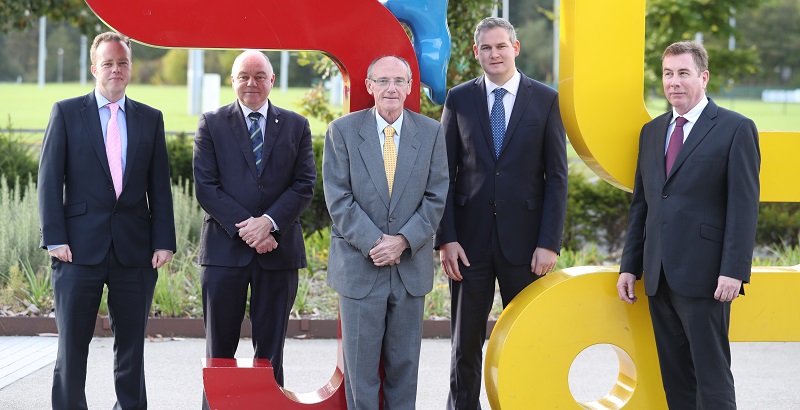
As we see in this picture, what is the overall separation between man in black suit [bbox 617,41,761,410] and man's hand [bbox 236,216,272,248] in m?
1.89

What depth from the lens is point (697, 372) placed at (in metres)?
4.41

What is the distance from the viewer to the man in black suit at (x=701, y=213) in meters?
4.29

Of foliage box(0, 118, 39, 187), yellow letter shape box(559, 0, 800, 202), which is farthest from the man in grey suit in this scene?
foliage box(0, 118, 39, 187)

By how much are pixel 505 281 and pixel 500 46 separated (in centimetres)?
122

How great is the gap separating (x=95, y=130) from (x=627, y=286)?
2.74 m

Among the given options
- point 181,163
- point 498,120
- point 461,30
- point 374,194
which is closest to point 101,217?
point 374,194

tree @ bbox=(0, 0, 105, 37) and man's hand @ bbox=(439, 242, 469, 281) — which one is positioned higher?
tree @ bbox=(0, 0, 105, 37)

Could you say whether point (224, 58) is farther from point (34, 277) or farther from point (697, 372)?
point (697, 372)

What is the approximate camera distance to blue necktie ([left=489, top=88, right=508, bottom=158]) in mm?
4996

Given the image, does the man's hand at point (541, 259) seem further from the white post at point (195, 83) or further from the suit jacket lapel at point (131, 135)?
the white post at point (195, 83)

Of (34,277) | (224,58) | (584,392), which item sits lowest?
(584,392)

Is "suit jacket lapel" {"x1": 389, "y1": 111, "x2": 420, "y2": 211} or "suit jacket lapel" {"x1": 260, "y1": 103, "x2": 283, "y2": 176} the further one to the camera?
"suit jacket lapel" {"x1": 260, "y1": 103, "x2": 283, "y2": 176}

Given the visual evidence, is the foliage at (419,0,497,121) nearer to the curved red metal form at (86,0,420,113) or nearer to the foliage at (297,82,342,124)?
the foliage at (297,82,342,124)

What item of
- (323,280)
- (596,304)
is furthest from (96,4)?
(323,280)
